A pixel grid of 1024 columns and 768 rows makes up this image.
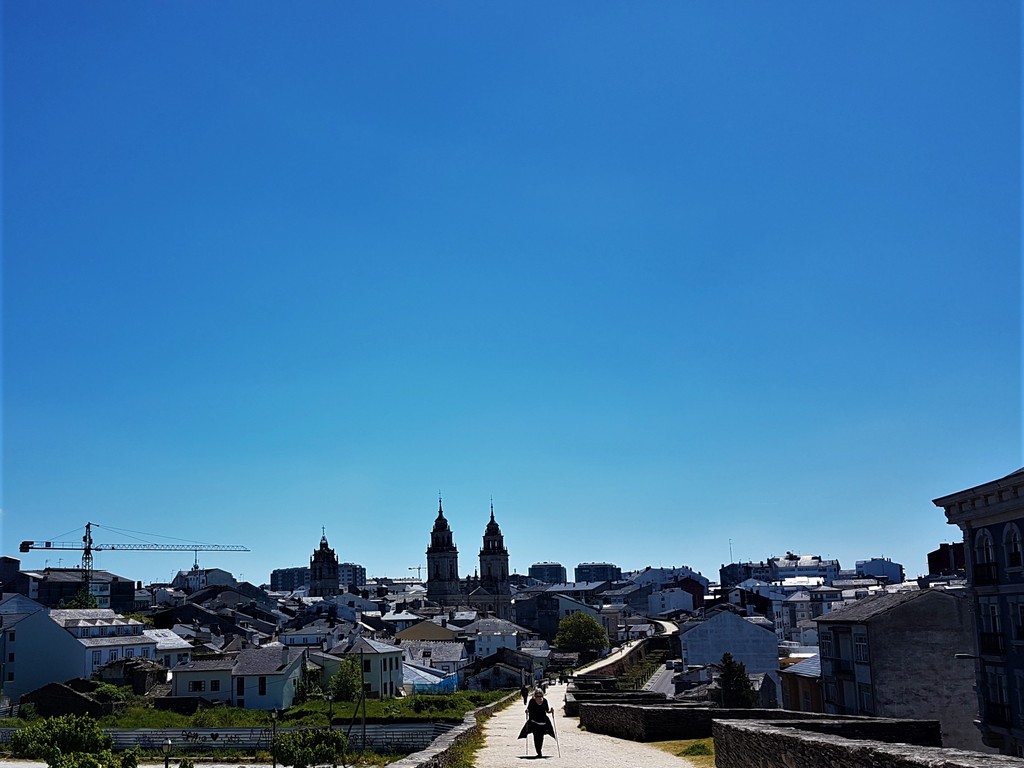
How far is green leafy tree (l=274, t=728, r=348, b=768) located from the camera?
958 inches

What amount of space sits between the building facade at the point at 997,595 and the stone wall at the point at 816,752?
45.9 ft

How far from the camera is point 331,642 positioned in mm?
82312

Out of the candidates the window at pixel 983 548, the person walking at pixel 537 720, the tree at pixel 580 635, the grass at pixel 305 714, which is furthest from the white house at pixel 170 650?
the window at pixel 983 548

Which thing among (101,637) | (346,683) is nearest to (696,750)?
(346,683)

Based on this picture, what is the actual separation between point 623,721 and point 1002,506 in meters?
12.3

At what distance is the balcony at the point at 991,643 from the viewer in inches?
1053

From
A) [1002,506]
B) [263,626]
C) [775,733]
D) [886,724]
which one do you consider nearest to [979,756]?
[775,733]

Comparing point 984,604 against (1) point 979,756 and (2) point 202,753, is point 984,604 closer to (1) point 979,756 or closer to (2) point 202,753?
(1) point 979,756

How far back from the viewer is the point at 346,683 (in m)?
61.9

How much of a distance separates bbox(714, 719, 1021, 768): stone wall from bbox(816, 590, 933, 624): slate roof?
75.4 feet

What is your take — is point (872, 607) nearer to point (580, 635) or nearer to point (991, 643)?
point (991, 643)

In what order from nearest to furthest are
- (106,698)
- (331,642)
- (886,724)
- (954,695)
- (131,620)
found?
(886,724)
(954,695)
(106,698)
(131,620)
(331,642)

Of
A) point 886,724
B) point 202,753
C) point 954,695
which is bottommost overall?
point 202,753

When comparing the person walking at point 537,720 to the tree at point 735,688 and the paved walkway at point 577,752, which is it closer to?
the paved walkway at point 577,752
